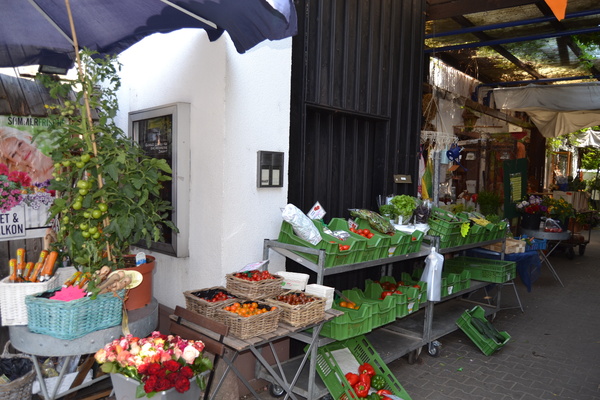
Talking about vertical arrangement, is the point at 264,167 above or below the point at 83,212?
above

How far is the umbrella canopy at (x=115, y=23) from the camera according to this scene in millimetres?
2936

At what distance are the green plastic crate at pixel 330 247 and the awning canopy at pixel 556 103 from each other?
7126mm

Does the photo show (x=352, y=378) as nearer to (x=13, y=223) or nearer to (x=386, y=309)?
(x=386, y=309)

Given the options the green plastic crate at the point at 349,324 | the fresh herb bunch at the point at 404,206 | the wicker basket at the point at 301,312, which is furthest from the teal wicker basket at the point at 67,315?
the fresh herb bunch at the point at 404,206

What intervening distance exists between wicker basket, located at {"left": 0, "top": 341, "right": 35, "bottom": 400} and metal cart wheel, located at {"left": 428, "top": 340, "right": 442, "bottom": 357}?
396 cm

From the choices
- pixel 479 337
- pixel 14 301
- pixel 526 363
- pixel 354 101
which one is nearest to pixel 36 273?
pixel 14 301

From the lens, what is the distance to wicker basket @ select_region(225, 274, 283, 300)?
3645mm

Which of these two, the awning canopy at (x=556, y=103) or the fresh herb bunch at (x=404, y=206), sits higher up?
the awning canopy at (x=556, y=103)

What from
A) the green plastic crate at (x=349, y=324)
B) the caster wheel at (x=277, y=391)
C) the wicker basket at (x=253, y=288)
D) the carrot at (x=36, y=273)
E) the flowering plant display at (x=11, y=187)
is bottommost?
the caster wheel at (x=277, y=391)

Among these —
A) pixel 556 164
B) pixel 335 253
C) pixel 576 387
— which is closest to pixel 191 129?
pixel 335 253

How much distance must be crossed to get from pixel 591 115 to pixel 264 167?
30.4ft

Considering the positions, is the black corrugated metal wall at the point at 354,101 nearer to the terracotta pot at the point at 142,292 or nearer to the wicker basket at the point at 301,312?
the wicker basket at the point at 301,312

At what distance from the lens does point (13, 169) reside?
13.8 ft

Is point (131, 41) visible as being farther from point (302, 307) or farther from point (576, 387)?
point (576, 387)
